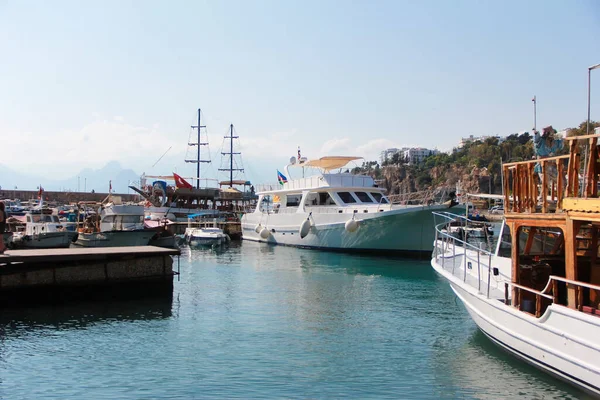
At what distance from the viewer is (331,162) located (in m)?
42.4

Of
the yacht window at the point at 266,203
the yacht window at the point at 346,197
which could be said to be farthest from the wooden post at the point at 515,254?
the yacht window at the point at 266,203

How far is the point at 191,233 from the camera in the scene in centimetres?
4597

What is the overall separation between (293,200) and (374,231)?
363 inches

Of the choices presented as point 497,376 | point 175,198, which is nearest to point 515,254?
point 497,376

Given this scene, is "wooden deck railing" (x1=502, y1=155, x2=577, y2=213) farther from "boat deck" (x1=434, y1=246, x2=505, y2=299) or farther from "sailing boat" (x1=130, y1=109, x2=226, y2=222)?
"sailing boat" (x1=130, y1=109, x2=226, y2=222)

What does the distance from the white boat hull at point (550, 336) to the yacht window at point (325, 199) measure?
80.9 feet

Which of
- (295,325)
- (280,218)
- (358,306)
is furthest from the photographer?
(280,218)

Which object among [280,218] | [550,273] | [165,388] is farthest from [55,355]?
[280,218]

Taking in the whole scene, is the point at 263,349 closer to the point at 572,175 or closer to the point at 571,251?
the point at 571,251

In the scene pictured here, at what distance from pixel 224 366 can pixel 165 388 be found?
1.61 m

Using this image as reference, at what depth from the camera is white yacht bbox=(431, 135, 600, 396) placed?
31.4 ft

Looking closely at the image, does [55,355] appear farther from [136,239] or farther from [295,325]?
[136,239]

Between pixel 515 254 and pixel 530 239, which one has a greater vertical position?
pixel 530 239

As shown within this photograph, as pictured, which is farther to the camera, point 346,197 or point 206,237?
point 206,237
